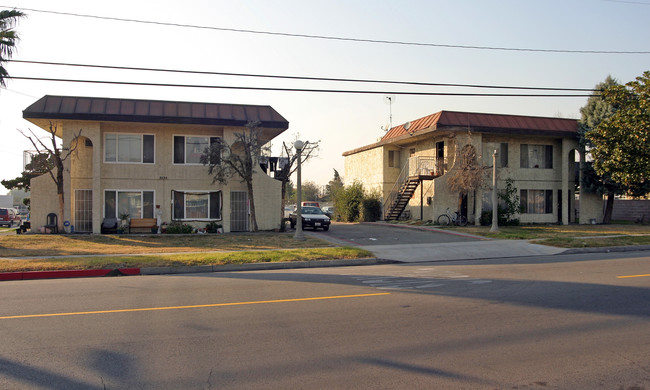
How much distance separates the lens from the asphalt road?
500cm

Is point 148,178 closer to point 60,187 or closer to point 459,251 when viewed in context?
point 60,187

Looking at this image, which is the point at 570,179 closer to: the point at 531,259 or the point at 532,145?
the point at 532,145

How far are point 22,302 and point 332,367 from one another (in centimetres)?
647

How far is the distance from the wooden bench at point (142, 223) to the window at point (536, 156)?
72.0 ft

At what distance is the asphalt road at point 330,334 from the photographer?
16.4ft

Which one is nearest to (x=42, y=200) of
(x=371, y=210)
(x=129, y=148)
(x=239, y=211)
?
(x=129, y=148)

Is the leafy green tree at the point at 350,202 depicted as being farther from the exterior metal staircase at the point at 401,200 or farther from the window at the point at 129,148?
the window at the point at 129,148

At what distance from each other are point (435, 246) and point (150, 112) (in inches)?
568

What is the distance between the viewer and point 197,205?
78.8ft

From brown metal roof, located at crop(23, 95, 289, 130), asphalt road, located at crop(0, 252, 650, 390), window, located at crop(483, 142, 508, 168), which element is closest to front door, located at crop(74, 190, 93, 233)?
brown metal roof, located at crop(23, 95, 289, 130)

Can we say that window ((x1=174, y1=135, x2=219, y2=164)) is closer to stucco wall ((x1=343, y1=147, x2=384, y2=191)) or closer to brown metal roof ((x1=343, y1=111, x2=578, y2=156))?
brown metal roof ((x1=343, y1=111, x2=578, y2=156))

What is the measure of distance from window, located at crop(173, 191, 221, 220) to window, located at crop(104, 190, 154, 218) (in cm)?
124

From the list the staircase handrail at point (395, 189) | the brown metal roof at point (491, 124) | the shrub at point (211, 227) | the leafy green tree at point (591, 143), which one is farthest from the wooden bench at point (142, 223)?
the leafy green tree at point (591, 143)

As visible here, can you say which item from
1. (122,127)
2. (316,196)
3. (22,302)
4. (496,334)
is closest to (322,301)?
(496,334)
